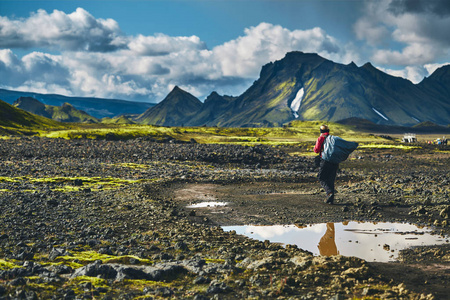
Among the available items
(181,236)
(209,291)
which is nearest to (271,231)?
(181,236)

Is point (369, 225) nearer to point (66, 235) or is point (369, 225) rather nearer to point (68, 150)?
point (66, 235)

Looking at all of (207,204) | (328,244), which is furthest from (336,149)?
(207,204)

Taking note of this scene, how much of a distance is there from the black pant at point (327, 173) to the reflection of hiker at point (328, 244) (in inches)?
216

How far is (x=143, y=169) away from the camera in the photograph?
40.1 m

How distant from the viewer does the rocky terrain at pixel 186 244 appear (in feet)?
29.7

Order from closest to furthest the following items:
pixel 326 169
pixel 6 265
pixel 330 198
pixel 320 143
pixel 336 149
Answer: pixel 6 265 < pixel 336 149 < pixel 320 143 < pixel 326 169 < pixel 330 198

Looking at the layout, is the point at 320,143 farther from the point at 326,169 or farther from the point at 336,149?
the point at 326,169

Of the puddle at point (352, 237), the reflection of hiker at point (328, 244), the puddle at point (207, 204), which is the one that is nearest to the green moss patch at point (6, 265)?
the puddle at point (352, 237)

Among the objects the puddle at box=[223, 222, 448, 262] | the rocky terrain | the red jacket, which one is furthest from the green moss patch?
the red jacket

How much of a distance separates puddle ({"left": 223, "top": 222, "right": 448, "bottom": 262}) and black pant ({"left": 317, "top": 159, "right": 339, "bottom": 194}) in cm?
420

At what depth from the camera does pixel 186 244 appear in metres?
13.2

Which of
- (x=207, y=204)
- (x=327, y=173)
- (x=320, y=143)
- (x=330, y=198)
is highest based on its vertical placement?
(x=320, y=143)

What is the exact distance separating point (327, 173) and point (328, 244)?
7.78 meters

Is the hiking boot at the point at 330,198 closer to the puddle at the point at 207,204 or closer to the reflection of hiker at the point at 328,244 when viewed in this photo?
the reflection of hiker at the point at 328,244
